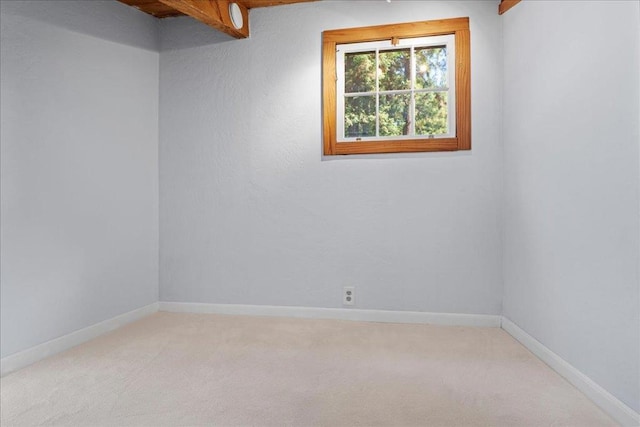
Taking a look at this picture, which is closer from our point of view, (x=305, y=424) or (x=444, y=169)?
(x=305, y=424)

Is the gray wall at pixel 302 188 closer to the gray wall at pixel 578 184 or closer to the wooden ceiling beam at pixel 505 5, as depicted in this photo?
the wooden ceiling beam at pixel 505 5

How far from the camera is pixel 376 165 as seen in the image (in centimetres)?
329

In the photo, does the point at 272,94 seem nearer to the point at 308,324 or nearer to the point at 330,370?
the point at 308,324

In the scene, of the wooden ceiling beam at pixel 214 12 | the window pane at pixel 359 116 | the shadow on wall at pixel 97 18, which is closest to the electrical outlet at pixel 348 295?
the window pane at pixel 359 116

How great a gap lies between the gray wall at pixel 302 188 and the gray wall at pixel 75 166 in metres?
0.27

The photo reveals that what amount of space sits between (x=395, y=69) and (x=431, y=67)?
0.27 m

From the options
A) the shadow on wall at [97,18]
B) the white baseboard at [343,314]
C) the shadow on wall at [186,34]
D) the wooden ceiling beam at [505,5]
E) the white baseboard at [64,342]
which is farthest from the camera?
the shadow on wall at [186,34]

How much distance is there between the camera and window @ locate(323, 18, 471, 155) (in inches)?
124

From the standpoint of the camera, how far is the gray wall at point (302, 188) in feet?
10.3

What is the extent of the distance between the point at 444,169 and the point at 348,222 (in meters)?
0.85

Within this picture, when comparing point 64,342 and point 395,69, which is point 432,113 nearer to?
point 395,69

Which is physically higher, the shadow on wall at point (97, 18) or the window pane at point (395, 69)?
the shadow on wall at point (97, 18)

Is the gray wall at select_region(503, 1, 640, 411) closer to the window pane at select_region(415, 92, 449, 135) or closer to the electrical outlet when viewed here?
the window pane at select_region(415, 92, 449, 135)

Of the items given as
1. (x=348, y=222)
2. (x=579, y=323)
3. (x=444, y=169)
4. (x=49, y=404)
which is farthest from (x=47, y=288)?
(x=579, y=323)
